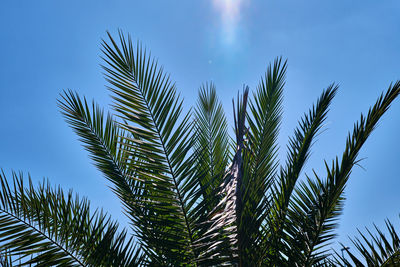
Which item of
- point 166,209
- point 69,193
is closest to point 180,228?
point 166,209

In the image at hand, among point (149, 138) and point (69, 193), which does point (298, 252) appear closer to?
point (149, 138)

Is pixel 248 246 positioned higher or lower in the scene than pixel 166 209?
lower

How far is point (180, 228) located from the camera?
357cm

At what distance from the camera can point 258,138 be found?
400 cm

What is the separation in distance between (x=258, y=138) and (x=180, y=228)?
1.28 meters

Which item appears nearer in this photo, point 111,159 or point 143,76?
point 143,76

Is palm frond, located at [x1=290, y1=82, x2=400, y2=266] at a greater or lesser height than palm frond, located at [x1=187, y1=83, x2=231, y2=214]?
lesser

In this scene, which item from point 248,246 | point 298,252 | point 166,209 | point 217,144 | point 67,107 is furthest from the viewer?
point 217,144

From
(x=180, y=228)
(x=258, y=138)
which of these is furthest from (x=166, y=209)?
(x=258, y=138)

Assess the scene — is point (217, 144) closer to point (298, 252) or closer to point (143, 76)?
point (143, 76)

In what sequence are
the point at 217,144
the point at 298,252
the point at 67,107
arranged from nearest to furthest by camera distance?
the point at 298,252, the point at 67,107, the point at 217,144

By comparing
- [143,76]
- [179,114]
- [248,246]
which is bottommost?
[248,246]

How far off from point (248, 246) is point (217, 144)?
190 cm

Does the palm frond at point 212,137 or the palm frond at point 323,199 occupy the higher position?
the palm frond at point 212,137
